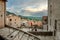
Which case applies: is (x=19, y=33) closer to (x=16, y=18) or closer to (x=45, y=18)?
(x=45, y=18)

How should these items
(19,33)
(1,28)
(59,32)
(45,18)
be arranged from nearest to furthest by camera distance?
(1,28), (19,33), (59,32), (45,18)

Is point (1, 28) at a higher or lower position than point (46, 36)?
higher

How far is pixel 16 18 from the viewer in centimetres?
2798

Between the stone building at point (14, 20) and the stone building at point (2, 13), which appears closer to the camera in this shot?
the stone building at point (2, 13)

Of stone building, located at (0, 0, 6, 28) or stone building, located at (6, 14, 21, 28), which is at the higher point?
stone building, located at (0, 0, 6, 28)

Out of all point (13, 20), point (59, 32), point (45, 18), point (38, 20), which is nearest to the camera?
point (59, 32)

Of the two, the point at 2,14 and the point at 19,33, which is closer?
the point at 2,14

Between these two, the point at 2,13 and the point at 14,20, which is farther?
the point at 14,20

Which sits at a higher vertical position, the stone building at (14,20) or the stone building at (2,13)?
the stone building at (2,13)

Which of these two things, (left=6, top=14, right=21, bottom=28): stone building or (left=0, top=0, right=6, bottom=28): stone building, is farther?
(left=6, top=14, right=21, bottom=28): stone building

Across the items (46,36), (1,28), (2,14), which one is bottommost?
(46,36)

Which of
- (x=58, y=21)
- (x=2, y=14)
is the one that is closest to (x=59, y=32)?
(x=58, y=21)

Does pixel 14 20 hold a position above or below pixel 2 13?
below

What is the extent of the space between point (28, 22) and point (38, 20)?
1820 millimetres
